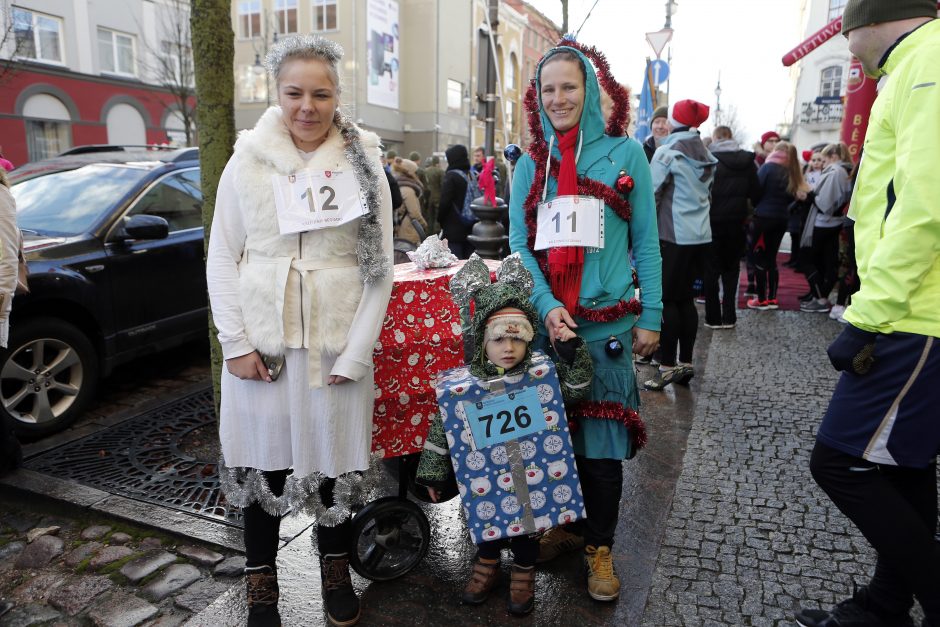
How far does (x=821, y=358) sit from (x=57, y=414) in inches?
241

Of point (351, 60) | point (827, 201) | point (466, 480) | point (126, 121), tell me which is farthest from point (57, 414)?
point (351, 60)

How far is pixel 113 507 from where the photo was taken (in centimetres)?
337

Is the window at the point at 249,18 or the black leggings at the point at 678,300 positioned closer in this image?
the black leggings at the point at 678,300

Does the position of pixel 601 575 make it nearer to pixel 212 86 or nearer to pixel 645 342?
pixel 645 342

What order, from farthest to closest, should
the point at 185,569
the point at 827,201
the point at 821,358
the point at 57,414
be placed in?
1. the point at 827,201
2. the point at 821,358
3. the point at 57,414
4. the point at 185,569

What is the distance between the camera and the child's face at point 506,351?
2.46 meters

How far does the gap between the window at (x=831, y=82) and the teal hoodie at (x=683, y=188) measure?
38769 mm

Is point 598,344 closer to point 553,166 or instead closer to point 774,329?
point 553,166

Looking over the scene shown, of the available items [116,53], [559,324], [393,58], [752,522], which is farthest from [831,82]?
[559,324]

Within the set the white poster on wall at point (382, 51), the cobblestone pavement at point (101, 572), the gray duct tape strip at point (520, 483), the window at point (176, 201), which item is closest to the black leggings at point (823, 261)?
the window at point (176, 201)

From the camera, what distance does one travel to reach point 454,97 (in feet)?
133

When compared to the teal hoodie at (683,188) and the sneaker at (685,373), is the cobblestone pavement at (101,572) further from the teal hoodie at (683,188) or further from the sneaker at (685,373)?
the teal hoodie at (683,188)

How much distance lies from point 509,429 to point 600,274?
71 cm

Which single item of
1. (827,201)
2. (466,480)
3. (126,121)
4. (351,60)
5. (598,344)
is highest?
(351,60)
